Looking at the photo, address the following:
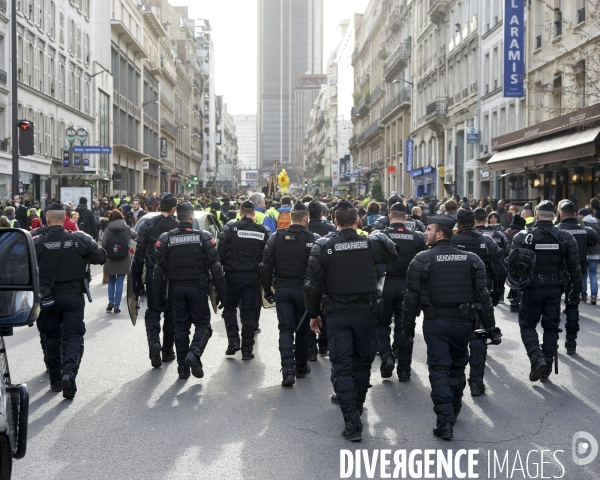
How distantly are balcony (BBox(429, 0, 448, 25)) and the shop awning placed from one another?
783 inches

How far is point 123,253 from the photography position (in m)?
14.4

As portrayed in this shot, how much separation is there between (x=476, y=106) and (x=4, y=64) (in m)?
22.6

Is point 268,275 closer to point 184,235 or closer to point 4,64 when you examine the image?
point 184,235

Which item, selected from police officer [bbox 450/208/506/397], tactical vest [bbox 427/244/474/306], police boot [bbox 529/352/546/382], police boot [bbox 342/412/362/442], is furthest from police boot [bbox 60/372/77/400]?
police boot [bbox 529/352/546/382]

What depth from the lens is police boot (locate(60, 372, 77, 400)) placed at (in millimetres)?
7645

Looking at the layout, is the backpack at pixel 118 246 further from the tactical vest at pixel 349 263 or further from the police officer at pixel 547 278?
the tactical vest at pixel 349 263

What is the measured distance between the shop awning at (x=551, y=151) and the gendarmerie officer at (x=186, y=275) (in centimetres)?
1501

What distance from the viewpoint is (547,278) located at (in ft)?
28.8

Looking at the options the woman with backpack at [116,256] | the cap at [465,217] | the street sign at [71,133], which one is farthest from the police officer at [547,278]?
the street sign at [71,133]

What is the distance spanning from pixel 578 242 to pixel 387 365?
4713mm

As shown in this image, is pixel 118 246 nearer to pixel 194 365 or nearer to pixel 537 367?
pixel 194 365

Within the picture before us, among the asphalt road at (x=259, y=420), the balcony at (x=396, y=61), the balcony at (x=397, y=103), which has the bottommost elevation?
the asphalt road at (x=259, y=420)

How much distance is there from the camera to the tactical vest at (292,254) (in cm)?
868

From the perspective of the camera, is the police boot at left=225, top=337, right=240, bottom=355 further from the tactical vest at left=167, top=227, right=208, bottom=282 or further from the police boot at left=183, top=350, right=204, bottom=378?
the police boot at left=183, top=350, right=204, bottom=378
